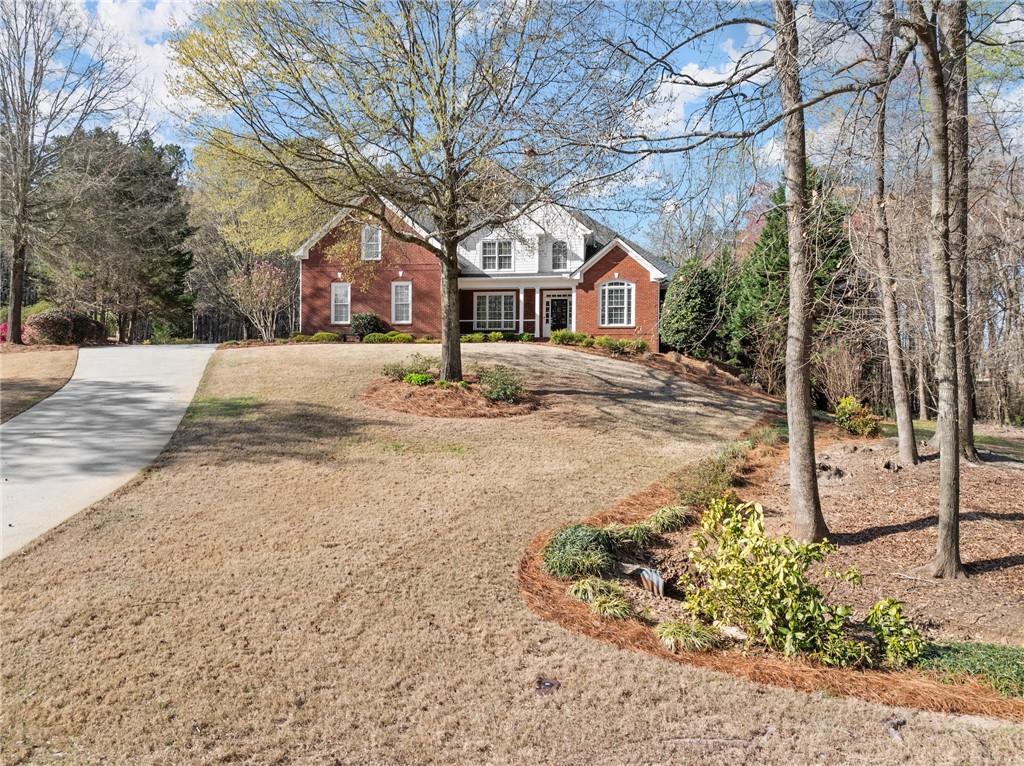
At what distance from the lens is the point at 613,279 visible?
25.5 meters

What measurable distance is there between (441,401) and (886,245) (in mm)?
8565

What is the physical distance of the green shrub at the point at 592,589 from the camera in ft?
17.6

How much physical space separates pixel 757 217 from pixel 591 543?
11.7ft

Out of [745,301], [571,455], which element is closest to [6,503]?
[571,455]

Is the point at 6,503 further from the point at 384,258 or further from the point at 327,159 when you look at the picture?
the point at 384,258

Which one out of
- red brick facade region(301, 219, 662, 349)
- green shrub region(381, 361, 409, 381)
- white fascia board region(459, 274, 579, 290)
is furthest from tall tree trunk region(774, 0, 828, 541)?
white fascia board region(459, 274, 579, 290)

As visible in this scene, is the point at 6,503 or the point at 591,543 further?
the point at 6,503

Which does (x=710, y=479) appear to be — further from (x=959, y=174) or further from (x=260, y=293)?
(x=260, y=293)

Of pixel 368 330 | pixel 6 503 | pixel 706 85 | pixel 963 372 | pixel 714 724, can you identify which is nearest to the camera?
pixel 714 724

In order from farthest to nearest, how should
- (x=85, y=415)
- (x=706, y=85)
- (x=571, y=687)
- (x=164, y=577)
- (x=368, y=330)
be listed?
(x=368, y=330) → (x=85, y=415) → (x=706, y=85) → (x=164, y=577) → (x=571, y=687)

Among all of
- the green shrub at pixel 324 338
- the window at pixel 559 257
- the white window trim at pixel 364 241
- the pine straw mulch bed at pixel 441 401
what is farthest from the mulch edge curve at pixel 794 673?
the window at pixel 559 257

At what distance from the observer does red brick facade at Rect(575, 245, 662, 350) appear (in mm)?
25062

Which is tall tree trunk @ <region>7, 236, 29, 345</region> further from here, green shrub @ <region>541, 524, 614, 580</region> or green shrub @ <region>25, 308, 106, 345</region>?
green shrub @ <region>541, 524, 614, 580</region>

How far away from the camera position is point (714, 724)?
3.57 m
